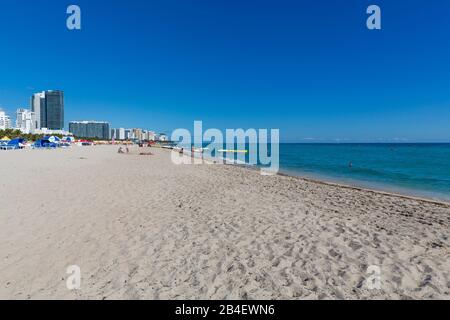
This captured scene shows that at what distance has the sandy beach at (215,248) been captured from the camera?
3.33 meters

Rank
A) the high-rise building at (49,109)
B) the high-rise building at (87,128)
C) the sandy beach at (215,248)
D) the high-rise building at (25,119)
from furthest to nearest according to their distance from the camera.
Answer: the high-rise building at (87,128) < the high-rise building at (49,109) < the high-rise building at (25,119) < the sandy beach at (215,248)

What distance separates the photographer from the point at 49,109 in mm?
154375

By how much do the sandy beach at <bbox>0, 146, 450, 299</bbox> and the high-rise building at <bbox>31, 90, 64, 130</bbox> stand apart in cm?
17388

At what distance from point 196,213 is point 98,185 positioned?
221 inches

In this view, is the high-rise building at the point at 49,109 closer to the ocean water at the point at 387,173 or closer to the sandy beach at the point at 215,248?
the ocean water at the point at 387,173

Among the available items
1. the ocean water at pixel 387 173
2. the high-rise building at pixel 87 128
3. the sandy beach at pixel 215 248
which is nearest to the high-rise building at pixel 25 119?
the high-rise building at pixel 87 128

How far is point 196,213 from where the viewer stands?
696 centimetres

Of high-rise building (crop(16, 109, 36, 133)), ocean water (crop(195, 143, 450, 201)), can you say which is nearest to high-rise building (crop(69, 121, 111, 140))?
high-rise building (crop(16, 109, 36, 133))

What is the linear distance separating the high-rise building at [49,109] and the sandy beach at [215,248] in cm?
17388

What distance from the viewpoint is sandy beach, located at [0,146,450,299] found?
10.9 ft

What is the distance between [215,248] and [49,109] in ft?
608

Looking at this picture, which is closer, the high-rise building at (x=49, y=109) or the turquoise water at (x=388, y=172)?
the turquoise water at (x=388, y=172)
